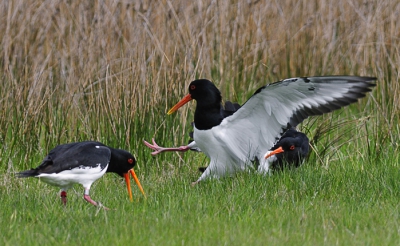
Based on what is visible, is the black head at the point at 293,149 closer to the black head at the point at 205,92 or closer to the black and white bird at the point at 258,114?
the black and white bird at the point at 258,114

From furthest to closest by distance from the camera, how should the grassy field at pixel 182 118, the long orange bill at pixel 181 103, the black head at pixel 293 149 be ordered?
the black head at pixel 293 149
the long orange bill at pixel 181 103
the grassy field at pixel 182 118

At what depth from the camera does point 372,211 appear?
5.20m

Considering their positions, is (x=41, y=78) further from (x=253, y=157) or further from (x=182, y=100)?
(x=253, y=157)

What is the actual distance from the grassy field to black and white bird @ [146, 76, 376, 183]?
34 cm

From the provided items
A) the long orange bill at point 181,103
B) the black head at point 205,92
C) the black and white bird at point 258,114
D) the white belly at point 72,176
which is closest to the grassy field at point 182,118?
the white belly at point 72,176

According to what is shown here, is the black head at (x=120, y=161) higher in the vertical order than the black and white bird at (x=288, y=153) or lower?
higher

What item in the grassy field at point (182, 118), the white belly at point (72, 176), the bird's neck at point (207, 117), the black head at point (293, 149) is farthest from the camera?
the black head at point (293, 149)

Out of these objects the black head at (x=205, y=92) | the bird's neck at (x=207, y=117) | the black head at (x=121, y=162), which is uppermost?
the black head at (x=205, y=92)

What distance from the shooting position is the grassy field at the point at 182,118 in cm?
475

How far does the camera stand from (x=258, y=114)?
20.9 ft

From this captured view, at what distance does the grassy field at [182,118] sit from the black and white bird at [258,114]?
13.5 inches

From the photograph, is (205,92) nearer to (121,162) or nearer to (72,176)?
(121,162)

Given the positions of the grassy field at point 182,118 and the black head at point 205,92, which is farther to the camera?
the black head at point 205,92

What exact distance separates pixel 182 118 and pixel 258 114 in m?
1.34
